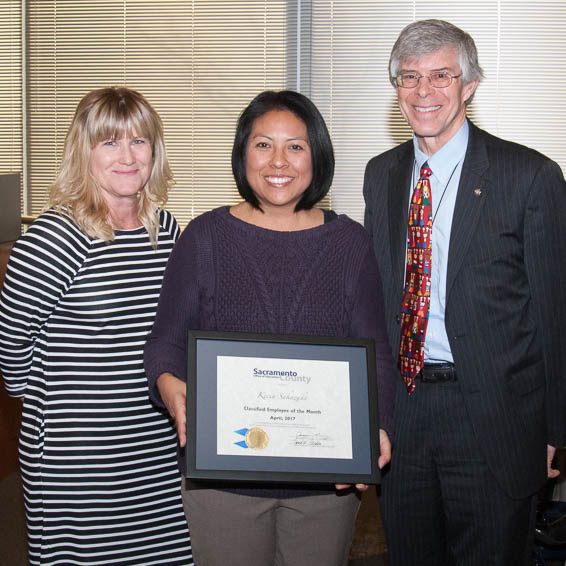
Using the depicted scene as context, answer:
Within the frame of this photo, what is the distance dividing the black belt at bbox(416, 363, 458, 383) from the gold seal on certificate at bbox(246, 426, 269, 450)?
612 millimetres

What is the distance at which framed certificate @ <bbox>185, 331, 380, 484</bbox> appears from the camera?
5.36 ft

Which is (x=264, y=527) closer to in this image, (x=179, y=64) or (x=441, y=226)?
(x=441, y=226)

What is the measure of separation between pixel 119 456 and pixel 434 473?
0.91 m

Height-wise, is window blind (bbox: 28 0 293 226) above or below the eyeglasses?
above

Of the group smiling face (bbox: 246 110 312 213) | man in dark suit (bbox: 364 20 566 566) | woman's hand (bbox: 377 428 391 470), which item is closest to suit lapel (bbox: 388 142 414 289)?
man in dark suit (bbox: 364 20 566 566)

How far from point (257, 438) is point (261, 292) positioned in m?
0.37

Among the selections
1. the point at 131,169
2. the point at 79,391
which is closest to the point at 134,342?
the point at 79,391

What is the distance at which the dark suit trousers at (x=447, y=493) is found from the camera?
2.08m

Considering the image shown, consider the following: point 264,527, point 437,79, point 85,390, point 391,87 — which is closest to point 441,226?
point 437,79

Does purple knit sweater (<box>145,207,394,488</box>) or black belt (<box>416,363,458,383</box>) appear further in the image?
black belt (<box>416,363,458,383</box>)

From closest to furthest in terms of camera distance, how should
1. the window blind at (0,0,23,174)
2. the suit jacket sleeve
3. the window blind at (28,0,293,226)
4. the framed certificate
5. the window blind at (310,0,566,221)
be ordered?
the framed certificate
the suit jacket sleeve
the window blind at (310,0,566,221)
the window blind at (28,0,293,226)
the window blind at (0,0,23,174)

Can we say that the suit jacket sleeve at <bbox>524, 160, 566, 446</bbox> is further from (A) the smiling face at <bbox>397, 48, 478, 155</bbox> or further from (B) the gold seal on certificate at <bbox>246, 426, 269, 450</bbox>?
(B) the gold seal on certificate at <bbox>246, 426, 269, 450</bbox>

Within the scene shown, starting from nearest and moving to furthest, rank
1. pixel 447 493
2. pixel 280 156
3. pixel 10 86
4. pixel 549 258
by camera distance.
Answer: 1. pixel 280 156
2. pixel 549 258
3. pixel 447 493
4. pixel 10 86

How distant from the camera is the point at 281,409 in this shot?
167 cm
